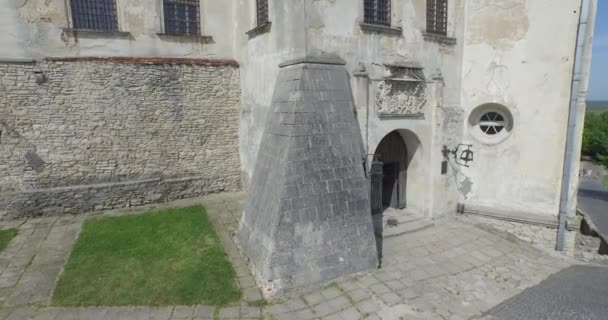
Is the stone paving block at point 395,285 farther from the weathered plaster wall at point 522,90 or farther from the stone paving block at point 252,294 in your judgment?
the weathered plaster wall at point 522,90

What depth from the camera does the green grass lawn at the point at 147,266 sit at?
17.7ft

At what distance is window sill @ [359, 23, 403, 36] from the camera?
727 cm

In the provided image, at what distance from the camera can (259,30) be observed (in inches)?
321

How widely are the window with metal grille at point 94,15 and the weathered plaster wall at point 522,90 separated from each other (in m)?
9.89

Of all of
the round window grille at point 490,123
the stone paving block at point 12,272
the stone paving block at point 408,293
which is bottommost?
the stone paving block at point 408,293

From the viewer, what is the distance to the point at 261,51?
27.3ft

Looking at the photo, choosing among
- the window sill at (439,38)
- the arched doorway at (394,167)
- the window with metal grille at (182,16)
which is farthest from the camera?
the window with metal grille at (182,16)

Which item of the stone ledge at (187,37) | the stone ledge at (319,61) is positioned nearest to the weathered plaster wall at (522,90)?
the stone ledge at (319,61)

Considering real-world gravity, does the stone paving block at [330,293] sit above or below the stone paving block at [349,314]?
above

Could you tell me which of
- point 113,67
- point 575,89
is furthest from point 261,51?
point 575,89

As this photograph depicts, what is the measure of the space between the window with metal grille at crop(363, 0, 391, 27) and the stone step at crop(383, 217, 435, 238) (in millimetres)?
5051

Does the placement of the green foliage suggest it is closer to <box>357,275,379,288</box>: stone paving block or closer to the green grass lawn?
<box>357,275,379,288</box>: stone paving block

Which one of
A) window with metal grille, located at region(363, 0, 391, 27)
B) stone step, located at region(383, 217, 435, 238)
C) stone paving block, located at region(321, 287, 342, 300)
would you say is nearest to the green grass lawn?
stone paving block, located at region(321, 287, 342, 300)

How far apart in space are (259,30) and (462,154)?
259 inches
